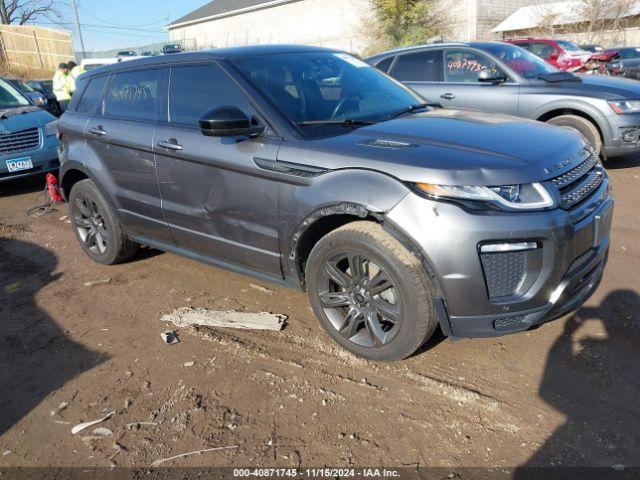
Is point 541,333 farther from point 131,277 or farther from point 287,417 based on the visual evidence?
point 131,277

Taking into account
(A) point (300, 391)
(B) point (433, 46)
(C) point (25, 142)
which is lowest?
(A) point (300, 391)

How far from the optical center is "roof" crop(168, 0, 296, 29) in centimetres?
4019

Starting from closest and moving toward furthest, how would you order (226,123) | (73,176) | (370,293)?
(370,293)
(226,123)
(73,176)

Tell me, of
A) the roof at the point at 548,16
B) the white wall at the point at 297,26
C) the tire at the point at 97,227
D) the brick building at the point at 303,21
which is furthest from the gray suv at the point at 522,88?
the roof at the point at 548,16

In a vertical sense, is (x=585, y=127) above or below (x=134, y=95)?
below

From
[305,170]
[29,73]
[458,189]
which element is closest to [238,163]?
[305,170]

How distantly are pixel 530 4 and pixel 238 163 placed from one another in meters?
37.3

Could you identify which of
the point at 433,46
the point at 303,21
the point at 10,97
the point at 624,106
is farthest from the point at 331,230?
the point at 303,21

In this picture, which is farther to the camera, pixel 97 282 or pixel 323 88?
pixel 97 282

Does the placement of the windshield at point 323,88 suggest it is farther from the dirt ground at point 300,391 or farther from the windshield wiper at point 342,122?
the dirt ground at point 300,391

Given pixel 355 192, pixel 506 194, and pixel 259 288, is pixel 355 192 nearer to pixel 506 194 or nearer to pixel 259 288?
pixel 506 194

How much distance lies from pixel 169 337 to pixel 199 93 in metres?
1.71

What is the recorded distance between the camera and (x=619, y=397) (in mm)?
2590

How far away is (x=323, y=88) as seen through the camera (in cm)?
358
